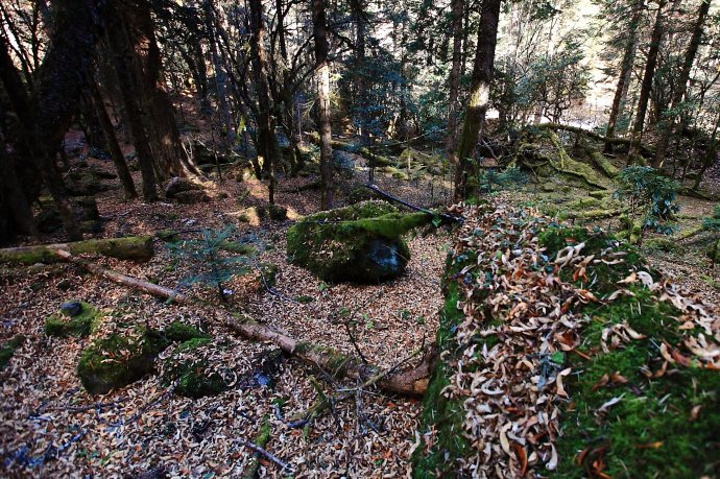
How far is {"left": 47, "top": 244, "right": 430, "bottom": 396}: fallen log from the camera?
3995 millimetres

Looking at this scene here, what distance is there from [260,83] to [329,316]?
9.77m

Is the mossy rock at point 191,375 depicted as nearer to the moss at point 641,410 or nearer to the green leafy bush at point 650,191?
the moss at point 641,410

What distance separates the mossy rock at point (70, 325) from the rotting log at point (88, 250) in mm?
2087

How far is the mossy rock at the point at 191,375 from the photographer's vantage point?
4.39m

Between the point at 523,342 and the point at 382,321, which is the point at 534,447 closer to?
the point at 523,342

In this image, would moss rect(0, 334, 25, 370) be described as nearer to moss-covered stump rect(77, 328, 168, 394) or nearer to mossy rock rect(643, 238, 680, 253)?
moss-covered stump rect(77, 328, 168, 394)

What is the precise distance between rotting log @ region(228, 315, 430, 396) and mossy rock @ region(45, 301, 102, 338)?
206 centimetres

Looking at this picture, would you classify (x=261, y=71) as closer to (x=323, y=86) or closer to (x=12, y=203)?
(x=323, y=86)

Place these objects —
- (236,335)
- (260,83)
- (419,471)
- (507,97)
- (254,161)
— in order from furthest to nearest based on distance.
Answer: (254,161) < (507,97) < (260,83) < (236,335) < (419,471)

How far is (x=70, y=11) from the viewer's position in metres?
7.55

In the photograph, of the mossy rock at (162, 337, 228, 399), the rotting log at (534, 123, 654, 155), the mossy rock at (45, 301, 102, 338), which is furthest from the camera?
the rotting log at (534, 123, 654, 155)

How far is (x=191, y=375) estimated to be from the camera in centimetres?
449

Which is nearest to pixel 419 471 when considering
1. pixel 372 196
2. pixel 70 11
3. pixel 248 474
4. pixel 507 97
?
pixel 248 474

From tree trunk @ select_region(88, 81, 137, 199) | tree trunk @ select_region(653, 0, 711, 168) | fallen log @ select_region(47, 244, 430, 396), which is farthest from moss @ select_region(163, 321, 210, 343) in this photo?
tree trunk @ select_region(653, 0, 711, 168)
